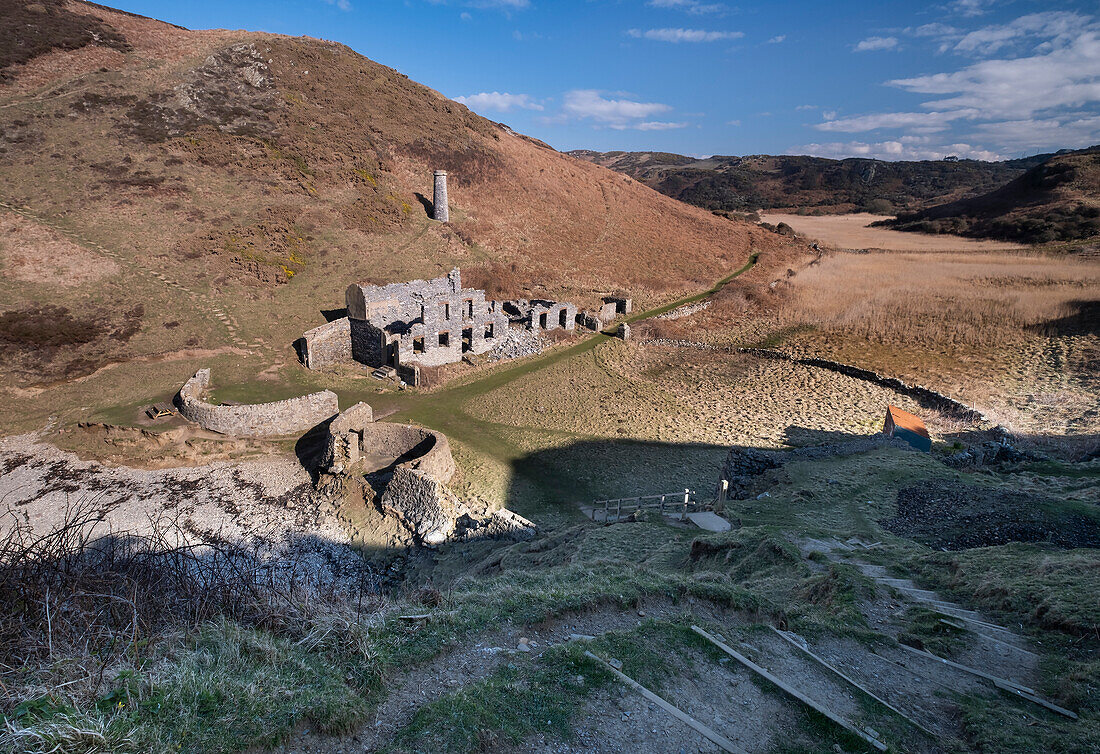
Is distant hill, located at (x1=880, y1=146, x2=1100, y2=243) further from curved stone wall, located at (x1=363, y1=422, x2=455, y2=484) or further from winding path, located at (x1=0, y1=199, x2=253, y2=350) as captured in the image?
winding path, located at (x1=0, y1=199, x2=253, y2=350)

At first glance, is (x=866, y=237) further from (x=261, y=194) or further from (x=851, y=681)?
(x=851, y=681)

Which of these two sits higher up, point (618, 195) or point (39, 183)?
point (618, 195)

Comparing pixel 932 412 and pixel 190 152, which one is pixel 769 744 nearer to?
pixel 932 412

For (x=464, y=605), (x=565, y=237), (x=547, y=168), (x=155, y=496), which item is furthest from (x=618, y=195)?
(x=464, y=605)

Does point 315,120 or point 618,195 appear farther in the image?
point 618,195

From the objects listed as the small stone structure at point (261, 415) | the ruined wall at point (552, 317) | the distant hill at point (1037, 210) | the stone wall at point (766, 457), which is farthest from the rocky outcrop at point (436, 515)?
the distant hill at point (1037, 210)

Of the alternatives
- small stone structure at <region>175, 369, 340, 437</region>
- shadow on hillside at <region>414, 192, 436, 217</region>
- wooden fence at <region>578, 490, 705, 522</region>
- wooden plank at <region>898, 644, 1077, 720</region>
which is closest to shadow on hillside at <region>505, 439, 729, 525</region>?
wooden fence at <region>578, 490, 705, 522</region>

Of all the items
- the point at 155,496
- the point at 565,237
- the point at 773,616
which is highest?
the point at 565,237

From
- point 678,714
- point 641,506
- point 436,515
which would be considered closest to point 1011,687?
point 678,714
